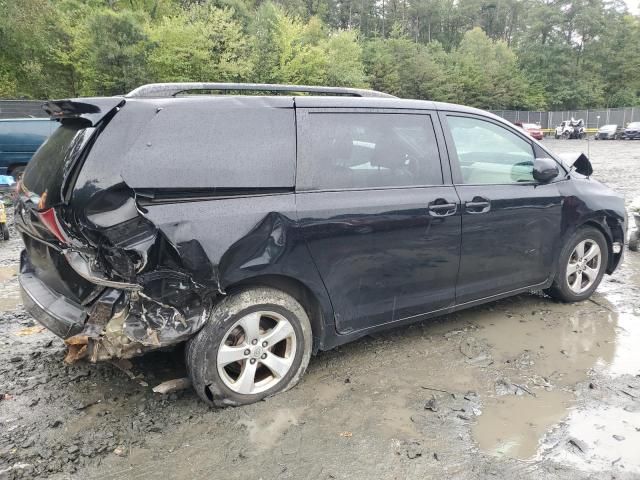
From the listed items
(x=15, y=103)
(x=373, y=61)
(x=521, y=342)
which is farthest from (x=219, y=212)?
(x=373, y=61)

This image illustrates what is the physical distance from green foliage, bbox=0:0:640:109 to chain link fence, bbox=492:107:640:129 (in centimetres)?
269

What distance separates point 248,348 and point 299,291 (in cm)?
49

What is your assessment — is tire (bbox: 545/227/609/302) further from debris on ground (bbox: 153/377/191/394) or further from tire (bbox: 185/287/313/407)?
debris on ground (bbox: 153/377/191/394)

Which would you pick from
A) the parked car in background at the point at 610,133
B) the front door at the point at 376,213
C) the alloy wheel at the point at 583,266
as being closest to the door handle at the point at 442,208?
the front door at the point at 376,213

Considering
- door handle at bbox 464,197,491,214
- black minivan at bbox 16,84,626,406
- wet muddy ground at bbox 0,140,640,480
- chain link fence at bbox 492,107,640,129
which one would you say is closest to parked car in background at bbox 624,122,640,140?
chain link fence at bbox 492,107,640,129

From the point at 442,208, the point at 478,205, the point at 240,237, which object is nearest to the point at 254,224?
the point at 240,237

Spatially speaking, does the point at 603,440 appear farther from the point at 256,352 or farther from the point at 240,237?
the point at 240,237

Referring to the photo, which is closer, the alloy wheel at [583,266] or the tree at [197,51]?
the alloy wheel at [583,266]

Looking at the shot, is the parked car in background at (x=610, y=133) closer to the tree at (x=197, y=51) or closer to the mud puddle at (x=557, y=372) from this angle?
the tree at (x=197, y=51)

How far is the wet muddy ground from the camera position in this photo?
2.69m

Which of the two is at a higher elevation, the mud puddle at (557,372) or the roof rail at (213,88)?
the roof rail at (213,88)

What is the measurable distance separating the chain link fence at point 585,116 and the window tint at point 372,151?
5335 cm

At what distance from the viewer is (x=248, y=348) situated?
312 cm

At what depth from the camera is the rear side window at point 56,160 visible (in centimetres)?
293
